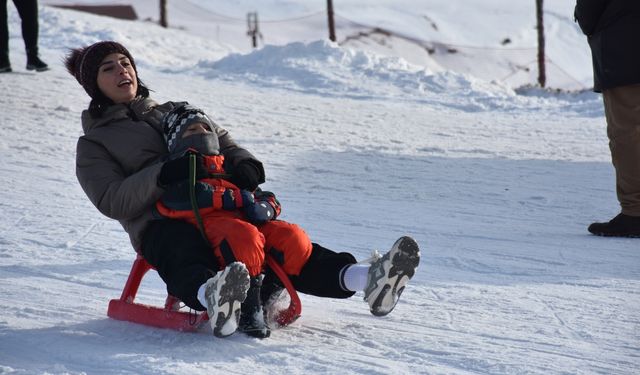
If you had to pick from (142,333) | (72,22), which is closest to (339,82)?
(72,22)

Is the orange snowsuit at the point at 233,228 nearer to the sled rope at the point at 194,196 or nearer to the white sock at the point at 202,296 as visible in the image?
the sled rope at the point at 194,196

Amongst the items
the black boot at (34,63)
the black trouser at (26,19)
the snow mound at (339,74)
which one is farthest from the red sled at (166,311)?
the snow mound at (339,74)

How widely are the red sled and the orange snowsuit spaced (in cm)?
6

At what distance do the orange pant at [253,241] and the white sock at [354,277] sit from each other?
5.7 inches

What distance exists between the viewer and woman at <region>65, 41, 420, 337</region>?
10.4ft

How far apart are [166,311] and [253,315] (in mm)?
362

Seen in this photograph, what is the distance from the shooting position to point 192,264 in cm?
323

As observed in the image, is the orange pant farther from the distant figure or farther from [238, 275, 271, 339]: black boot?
the distant figure

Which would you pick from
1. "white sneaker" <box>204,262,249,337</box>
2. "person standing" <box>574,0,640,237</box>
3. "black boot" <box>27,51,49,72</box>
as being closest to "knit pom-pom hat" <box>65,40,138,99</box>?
"white sneaker" <box>204,262,249,337</box>

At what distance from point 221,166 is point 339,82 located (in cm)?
783

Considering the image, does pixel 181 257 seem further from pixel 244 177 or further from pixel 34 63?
pixel 34 63

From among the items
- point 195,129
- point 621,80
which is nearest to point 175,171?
point 195,129

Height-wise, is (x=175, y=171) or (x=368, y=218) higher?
(x=175, y=171)

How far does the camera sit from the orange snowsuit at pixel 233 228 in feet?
10.6
